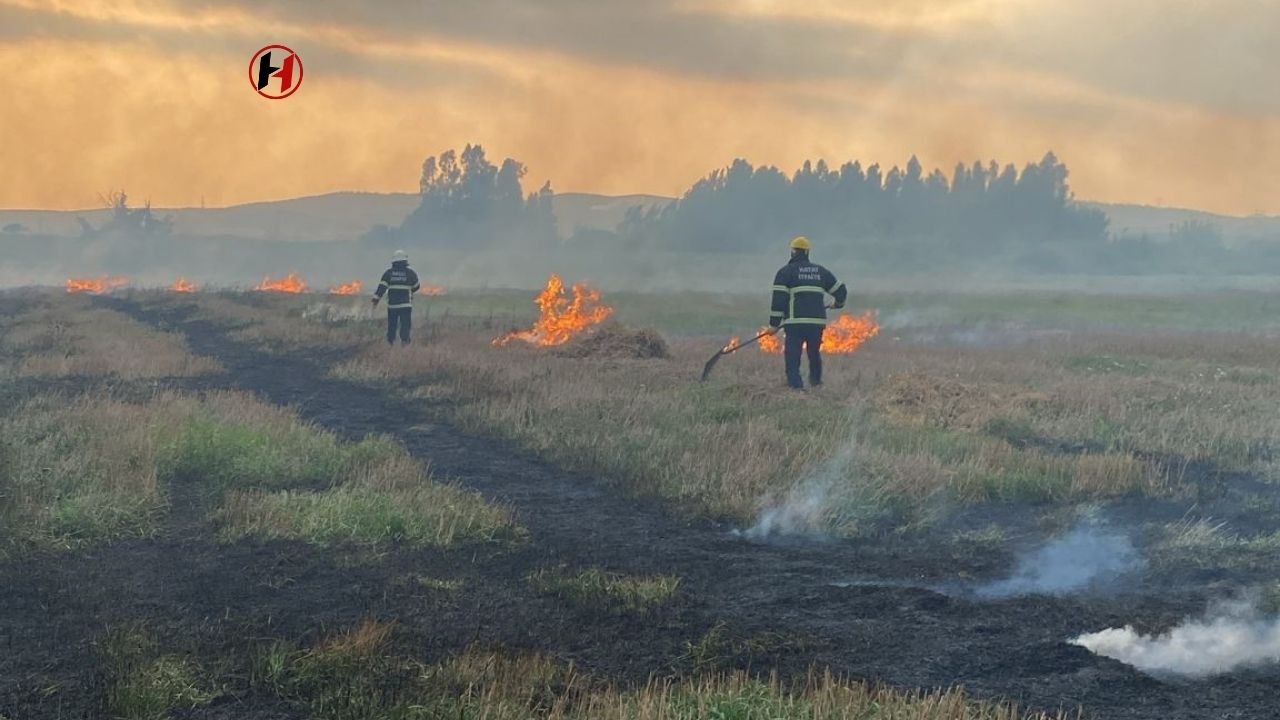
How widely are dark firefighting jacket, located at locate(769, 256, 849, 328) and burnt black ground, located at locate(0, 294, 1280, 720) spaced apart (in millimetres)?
7351

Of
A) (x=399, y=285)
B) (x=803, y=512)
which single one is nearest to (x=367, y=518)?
(x=803, y=512)

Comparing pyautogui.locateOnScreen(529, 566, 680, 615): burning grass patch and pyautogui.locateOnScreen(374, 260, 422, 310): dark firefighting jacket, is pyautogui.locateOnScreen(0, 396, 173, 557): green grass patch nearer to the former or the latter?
pyautogui.locateOnScreen(529, 566, 680, 615): burning grass patch

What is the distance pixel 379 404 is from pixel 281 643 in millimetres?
10193

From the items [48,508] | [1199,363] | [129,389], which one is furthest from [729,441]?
[1199,363]

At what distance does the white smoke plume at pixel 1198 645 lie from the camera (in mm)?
5539

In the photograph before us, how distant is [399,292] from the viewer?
2188 cm

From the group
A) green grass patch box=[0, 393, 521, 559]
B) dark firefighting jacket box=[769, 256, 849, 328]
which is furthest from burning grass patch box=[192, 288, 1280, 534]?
green grass patch box=[0, 393, 521, 559]

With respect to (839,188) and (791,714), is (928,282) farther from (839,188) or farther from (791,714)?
(791,714)

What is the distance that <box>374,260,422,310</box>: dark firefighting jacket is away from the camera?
851 inches

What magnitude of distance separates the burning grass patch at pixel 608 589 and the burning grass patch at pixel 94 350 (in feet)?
41.8

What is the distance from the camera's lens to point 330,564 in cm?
729

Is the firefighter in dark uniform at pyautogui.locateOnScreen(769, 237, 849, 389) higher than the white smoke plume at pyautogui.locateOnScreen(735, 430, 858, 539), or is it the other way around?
the firefighter in dark uniform at pyautogui.locateOnScreen(769, 237, 849, 389)

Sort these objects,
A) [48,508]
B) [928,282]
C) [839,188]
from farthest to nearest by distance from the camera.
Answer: [839,188] < [928,282] < [48,508]

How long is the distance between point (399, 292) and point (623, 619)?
1662cm
